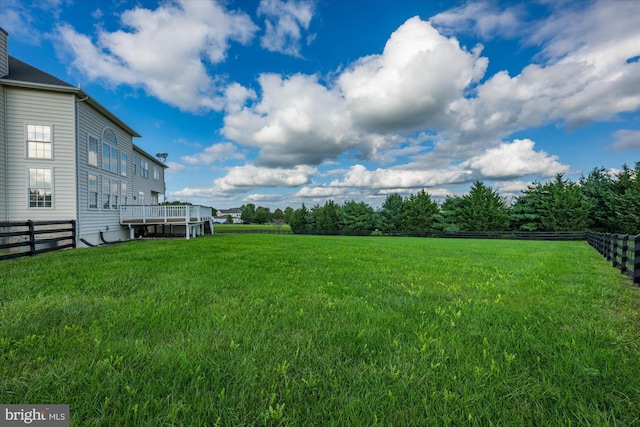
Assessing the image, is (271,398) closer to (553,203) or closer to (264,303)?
(264,303)

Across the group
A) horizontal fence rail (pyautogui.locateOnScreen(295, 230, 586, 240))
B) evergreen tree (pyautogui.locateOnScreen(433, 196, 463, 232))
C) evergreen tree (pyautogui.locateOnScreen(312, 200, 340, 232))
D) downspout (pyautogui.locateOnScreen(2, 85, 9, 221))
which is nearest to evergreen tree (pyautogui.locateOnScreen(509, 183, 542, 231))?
horizontal fence rail (pyautogui.locateOnScreen(295, 230, 586, 240))

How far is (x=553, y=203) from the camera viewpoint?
3181cm

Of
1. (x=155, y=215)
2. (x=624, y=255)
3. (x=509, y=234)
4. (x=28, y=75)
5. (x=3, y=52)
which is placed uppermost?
(x=3, y=52)

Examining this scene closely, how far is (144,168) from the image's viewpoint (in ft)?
75.0

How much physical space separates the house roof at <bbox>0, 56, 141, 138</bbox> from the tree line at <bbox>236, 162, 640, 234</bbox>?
4012cm

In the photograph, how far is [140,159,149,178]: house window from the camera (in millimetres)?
22231

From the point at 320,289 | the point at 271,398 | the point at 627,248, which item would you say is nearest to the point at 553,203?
the point at 627,248

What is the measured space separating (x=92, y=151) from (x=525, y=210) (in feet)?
144

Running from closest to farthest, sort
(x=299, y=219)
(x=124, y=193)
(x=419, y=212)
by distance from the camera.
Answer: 1. (x=124, y=193)
2. (x=419, y=212)
3. (x=299, y=219)

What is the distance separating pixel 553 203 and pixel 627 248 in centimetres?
3199

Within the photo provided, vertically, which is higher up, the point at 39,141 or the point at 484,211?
the point at 39,141

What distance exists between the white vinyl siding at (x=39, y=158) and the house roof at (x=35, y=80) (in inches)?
14.9

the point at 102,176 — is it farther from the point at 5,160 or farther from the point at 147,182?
the point at 147,182

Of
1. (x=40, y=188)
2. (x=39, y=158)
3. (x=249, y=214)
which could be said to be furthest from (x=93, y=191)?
(x=249, y=214)
